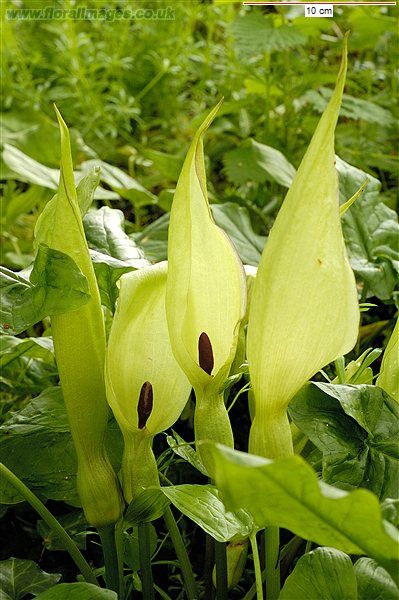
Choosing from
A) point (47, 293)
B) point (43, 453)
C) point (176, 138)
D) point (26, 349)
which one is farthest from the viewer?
point (176, 138)

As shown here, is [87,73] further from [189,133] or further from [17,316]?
[17,316]

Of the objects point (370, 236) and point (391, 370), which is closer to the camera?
point (391, 370)

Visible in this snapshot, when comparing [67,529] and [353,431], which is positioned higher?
[353,431]

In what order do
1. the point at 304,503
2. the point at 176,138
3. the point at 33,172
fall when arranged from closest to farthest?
the point at 304,503, the point at 33,172, the point at 176,138

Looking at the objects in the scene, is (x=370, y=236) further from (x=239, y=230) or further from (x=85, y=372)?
(x=85, y=372)

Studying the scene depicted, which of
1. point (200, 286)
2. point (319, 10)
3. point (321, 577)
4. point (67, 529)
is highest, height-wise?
point (319, 10)

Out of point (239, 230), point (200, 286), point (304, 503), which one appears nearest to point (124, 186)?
point (239, 230)

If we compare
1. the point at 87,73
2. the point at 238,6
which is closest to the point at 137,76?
the point at 87,73
